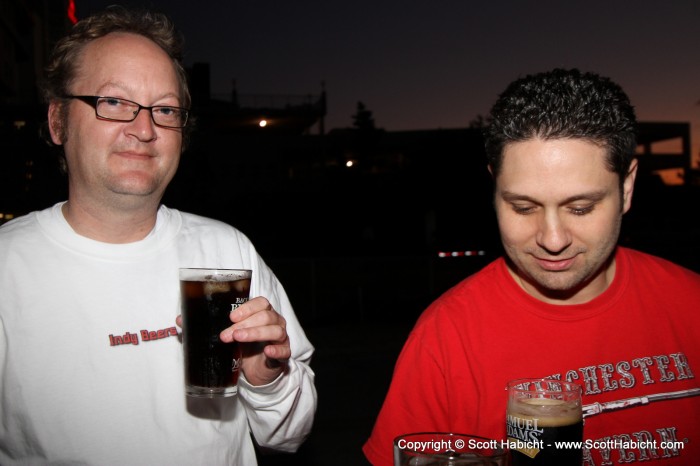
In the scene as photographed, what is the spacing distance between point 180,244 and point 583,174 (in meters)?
1.75

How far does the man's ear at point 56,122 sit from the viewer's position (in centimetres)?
260

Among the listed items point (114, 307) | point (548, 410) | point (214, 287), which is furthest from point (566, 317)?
point (114, 307)

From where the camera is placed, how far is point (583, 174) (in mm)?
2217

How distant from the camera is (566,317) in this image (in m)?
2.43

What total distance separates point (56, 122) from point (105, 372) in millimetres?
1148

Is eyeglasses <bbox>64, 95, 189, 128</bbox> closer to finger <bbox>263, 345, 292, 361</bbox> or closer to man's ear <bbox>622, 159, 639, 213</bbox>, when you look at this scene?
finger <bbox>263, 345, 292, 361</bbox>

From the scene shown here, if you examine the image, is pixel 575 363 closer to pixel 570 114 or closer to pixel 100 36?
pixel 570 114

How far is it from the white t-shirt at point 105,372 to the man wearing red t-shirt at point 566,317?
0.58m

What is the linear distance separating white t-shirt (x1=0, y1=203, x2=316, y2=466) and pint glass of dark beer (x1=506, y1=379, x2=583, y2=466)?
39.7 inches

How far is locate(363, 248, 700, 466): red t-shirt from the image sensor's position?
2.28m

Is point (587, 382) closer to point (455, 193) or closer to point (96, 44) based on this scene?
point (96, 44)

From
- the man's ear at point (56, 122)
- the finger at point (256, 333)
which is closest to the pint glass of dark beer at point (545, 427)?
the finger at point (256, 333)

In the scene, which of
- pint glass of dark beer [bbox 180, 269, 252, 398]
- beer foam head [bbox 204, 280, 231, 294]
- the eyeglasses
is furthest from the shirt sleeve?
the eyeglasses

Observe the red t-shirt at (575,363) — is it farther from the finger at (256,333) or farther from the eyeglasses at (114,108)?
the eyeglasses at (114,108)
